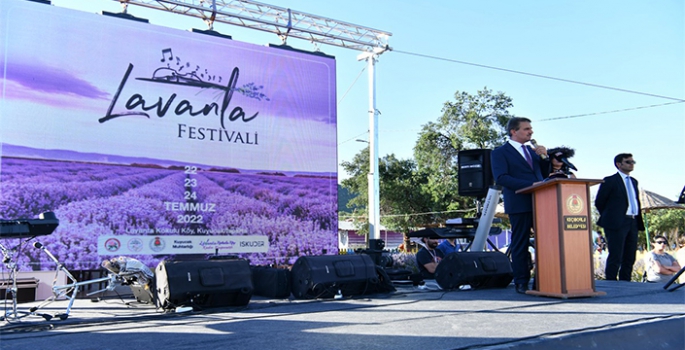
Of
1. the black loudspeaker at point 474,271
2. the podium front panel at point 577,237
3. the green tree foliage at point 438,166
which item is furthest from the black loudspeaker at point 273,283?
the green tree foliage at point 438,166

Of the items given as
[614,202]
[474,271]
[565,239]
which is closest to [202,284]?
[474,271]

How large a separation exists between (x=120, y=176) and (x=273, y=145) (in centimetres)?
221

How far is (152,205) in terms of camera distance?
7.09m

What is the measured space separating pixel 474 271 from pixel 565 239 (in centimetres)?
127

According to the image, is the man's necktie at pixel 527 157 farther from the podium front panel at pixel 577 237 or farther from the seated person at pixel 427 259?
the seated person at pixel 427 259

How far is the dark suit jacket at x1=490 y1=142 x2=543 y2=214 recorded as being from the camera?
4.37 metres

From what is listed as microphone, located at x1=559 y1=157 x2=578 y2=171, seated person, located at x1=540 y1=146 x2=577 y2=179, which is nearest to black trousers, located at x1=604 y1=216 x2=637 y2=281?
seated person, located at x1=540 y1=146 x2=577 y2=179

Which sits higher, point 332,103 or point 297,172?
point 332,103

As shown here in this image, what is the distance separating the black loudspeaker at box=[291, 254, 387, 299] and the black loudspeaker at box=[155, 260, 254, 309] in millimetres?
552

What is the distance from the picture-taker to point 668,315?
2.96 m

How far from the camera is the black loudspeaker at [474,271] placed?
4.98 meters

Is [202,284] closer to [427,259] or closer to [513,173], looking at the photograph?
[513,173]

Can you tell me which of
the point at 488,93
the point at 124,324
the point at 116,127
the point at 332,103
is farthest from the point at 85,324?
the point at 488,93

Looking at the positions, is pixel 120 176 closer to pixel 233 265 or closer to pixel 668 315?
pixel 233 265
